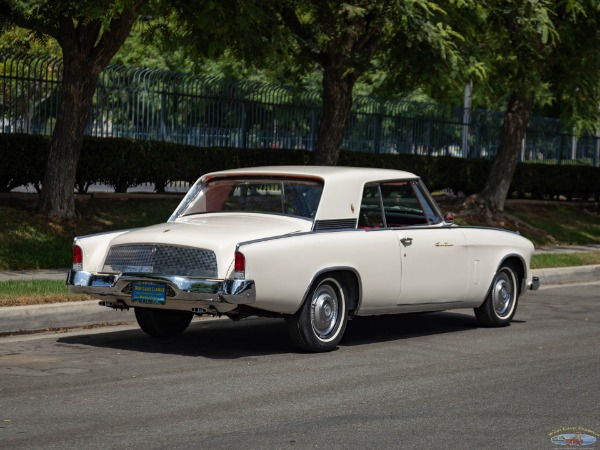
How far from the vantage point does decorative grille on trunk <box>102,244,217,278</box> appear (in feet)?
31.7

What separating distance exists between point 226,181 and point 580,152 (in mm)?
27942

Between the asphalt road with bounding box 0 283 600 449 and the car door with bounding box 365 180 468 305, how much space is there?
50cm

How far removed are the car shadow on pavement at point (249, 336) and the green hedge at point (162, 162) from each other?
8.18 meters

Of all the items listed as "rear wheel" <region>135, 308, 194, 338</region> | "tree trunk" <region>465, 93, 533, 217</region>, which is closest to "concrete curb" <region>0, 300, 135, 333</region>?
"rear wheel" <region>135, 308, 194, 338</region>

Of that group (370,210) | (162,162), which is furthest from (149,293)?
(162,162)

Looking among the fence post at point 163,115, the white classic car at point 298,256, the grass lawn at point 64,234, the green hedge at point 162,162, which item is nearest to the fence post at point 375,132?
the green hedge at point 162,162

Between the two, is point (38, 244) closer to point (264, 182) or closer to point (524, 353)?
point (264, 182)

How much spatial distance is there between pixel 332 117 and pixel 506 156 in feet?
23.2

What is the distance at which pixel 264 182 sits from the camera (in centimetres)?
1105

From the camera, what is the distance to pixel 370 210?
10977mm

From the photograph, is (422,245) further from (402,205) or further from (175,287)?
(175,287)

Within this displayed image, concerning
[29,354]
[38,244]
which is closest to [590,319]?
[29,354]

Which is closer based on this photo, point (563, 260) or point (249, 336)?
point (249, 336)

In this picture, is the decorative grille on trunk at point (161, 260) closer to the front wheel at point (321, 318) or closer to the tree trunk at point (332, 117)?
the front wheel at point (321, 318)
